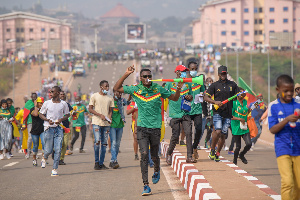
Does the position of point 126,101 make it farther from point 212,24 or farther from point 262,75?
point 212,24

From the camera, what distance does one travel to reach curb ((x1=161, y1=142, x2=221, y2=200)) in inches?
358

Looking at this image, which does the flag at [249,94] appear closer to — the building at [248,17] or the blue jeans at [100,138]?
the blue jeans at [100,138]

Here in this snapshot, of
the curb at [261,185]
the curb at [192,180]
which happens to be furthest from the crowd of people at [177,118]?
the curb at [261,185]

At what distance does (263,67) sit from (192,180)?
97068 millimetres

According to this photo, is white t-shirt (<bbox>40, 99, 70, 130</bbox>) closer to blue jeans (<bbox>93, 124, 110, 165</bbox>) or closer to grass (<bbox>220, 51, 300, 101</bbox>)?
blue jeans (<bbox>93, 124, 110, 165</bbox>)

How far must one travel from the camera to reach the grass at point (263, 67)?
10038 cm

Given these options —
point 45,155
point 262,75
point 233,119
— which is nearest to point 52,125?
point 45,155

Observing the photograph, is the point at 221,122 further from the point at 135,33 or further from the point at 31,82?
the point at 135,33

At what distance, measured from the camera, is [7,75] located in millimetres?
100062

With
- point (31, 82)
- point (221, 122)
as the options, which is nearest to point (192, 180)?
point (221, 122)

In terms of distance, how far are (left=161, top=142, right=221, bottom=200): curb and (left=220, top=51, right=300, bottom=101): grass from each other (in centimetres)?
8341

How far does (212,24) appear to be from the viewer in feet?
463

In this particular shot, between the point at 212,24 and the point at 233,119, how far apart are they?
128 metres

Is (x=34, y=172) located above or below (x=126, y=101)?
below
